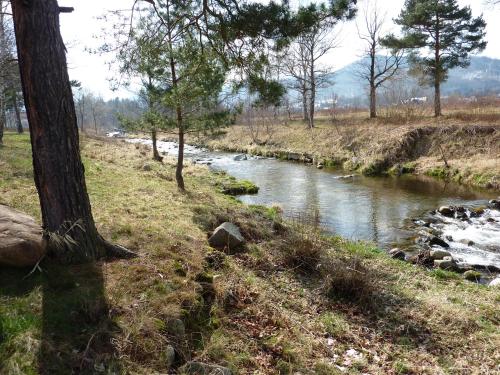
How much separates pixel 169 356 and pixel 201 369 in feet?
1.10

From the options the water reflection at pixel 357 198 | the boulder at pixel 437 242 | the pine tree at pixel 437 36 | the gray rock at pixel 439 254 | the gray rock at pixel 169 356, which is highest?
the pine tree at pixel 437 36

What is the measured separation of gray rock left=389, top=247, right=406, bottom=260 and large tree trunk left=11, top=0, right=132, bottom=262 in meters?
7.15

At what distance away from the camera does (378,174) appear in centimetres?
2238

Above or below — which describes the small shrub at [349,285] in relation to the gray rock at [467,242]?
above

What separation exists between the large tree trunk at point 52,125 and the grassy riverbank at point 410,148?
1155 centimetres

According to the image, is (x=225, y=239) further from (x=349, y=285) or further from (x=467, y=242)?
(x=467, y=242)

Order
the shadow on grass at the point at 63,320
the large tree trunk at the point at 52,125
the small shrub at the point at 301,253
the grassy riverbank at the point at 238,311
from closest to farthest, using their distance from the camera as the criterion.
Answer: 1. the shadow on grass at the point at 63,320
2. the grassy riverbank at the point at 238,311
3. the large tree trunk at the point at 52,125
4. the small shrub at the point at 301,253

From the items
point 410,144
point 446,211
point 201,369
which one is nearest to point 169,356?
point 201,369

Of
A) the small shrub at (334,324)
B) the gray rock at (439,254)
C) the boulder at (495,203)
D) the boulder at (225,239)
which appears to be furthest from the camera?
the boulder at (495,203)

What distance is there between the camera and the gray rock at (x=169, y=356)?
3746 mm

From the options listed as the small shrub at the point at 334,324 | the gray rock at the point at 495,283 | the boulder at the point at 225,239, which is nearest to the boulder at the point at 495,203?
the gray rock at the point at 495,283

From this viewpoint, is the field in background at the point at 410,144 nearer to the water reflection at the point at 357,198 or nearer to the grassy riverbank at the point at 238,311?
the water reflection at the point at 357,198

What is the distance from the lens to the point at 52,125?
14.9ft

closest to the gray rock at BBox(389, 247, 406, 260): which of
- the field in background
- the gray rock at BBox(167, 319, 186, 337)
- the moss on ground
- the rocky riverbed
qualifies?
the rocky riverbed
